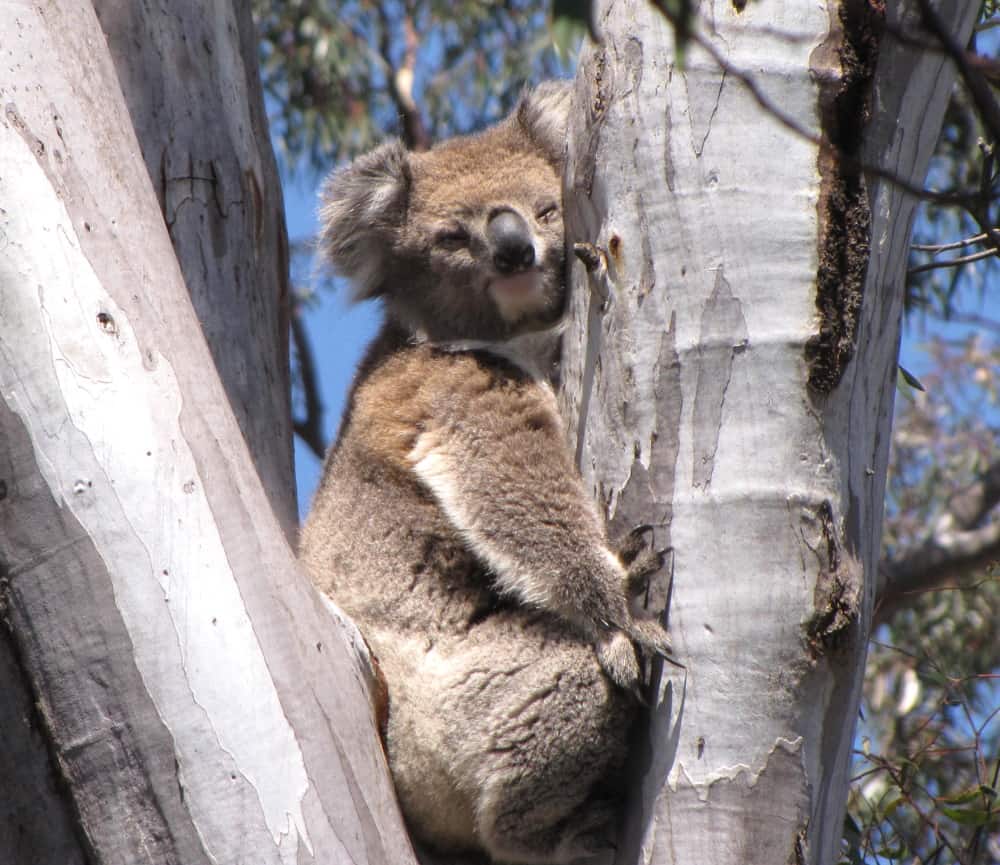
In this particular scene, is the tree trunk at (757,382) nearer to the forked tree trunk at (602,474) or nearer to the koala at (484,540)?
the forked tree trunk at (602,474)

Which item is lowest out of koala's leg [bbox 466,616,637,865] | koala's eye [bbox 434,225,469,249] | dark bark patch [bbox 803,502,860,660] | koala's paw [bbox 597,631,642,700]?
koala's leg [bbox 466,616,637,865]

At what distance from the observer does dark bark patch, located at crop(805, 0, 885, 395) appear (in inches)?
84.7

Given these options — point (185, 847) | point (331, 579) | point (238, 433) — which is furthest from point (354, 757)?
point (331, 579)

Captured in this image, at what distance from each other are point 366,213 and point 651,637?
5.82ft

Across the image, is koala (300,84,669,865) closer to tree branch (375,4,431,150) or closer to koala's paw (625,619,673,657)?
koala's paw (625,619,673,657)

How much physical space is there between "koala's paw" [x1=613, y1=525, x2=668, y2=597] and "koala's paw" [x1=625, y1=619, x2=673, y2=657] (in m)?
0.06

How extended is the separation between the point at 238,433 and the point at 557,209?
1.37 m

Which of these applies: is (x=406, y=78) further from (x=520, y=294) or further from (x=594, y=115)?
(x=594, y=115)

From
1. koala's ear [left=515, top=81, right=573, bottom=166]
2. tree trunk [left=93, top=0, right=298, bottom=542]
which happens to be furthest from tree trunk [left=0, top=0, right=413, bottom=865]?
koala's ear [left=515, top=81, right=573, bottom=166]

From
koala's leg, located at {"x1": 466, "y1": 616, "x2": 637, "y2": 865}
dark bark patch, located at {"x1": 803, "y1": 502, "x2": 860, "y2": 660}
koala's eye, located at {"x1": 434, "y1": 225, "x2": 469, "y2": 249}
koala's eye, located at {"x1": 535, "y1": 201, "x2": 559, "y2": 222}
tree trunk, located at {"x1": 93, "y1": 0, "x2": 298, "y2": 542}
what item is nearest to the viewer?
dark bark patch, located at {"x1": 803, "y1": 502, "x2": 860, "y2": 660}

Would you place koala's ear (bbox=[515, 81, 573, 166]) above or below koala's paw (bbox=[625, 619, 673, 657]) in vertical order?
above

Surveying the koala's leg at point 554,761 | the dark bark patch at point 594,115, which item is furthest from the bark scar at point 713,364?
the koala's leg at point 554,761

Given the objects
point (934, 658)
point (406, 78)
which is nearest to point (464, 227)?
point (934, 658)

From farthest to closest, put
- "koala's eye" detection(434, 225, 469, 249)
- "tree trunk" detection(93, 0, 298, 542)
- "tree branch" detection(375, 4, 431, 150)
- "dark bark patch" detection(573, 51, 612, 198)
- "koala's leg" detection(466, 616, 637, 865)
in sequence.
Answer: "tree branch" detection(375, 4, 431, 150)
"koala's eye" detection(434, 225, 469, 249)
"tree trunk" detection(93, 0, 298, 542)
"koala's leg" detection(466, 616, 637, 865)
"dark bark patch" detection(573, 51, 612, 198)
